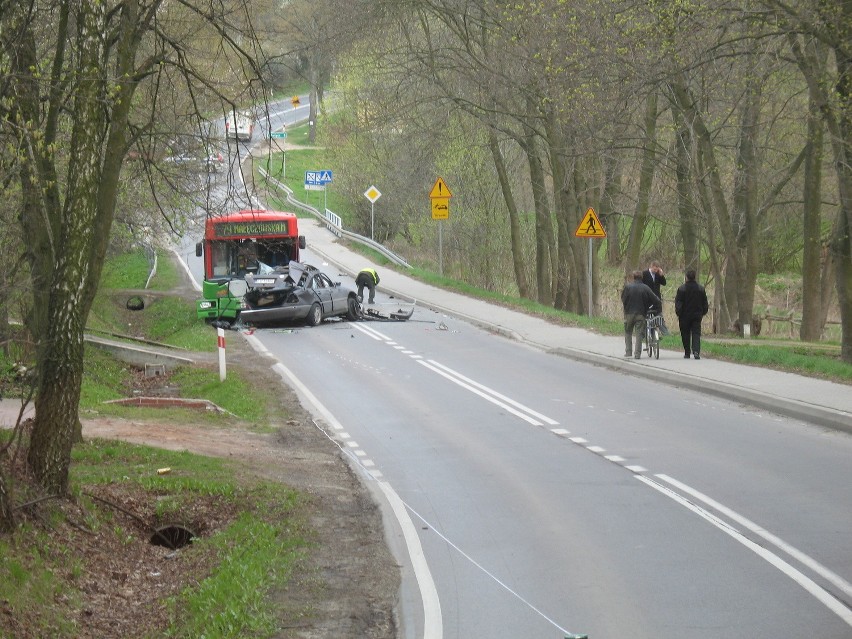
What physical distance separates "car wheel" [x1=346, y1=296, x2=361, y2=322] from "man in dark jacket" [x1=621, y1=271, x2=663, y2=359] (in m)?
11.3

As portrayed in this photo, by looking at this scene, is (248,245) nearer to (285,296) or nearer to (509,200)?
(285,296)

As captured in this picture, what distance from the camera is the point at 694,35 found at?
18891 millimetres

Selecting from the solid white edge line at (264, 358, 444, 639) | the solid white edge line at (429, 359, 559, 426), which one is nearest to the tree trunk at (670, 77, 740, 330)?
the solid white edge line at (429, 359, 559, 426)

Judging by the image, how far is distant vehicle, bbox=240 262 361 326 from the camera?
30.4 m

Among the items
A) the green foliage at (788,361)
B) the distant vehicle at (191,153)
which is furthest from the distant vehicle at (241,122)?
the green foliage at (788,361)

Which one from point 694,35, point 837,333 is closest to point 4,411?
point 694,35

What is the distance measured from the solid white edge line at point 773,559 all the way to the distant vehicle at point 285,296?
1953 cm

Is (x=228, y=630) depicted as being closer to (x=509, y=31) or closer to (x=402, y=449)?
(x=402, y=449)

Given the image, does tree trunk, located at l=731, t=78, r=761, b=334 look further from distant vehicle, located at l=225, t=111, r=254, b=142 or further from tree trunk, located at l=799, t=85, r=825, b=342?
distant vehicle, located at l=225, t=111, r=254, b=142

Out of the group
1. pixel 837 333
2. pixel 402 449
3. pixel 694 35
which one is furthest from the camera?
pixel 837 333

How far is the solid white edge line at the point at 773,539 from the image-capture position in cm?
836

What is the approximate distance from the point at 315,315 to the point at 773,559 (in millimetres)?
22894

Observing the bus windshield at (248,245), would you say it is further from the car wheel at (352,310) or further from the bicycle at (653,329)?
the bicycle at (653,329)

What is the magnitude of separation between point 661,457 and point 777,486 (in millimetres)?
1973
